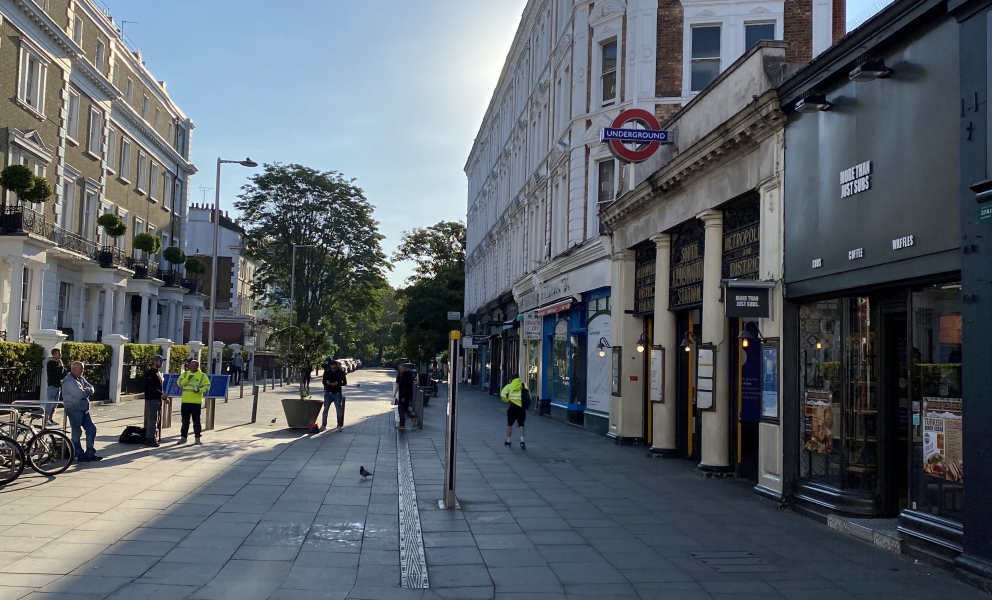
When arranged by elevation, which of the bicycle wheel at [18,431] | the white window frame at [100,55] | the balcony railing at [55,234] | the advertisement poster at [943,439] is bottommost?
the bicycle wheel at [18,431]

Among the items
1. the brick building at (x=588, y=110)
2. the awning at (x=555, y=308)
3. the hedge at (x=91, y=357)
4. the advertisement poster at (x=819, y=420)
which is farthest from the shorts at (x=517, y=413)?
the hedge at (x=91, y=357)

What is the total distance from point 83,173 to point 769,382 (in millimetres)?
31982

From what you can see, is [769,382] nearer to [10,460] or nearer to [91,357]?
[10,460]

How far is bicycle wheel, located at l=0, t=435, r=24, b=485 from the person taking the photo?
10570 mm

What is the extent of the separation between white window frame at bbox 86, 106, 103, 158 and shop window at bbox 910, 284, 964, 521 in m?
34.8

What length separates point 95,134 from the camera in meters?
36.4

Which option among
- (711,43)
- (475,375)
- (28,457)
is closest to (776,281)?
(28,457)

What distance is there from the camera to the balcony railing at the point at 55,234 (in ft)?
91.4

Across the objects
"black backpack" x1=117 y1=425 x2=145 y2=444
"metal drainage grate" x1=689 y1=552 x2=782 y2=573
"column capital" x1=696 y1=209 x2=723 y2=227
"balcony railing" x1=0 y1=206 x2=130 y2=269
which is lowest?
"metal drainage grate" x1=689 y1=552 x2=782 y2=573

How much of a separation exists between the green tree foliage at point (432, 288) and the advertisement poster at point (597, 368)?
31.9m

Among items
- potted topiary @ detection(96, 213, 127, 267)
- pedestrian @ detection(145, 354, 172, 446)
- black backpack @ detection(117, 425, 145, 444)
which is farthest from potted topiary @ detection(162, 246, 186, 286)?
black backpack @ detection(117, 425, 145, 444)

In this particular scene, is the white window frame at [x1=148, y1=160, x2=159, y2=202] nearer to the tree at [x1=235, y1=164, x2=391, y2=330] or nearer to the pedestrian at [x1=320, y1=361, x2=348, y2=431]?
the tree at [x1=235, y1=164, x2=391, y2=330]

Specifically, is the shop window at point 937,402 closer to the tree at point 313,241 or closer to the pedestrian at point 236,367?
the pedestrian at point 236,367

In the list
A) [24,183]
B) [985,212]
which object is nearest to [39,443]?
[985,212]
